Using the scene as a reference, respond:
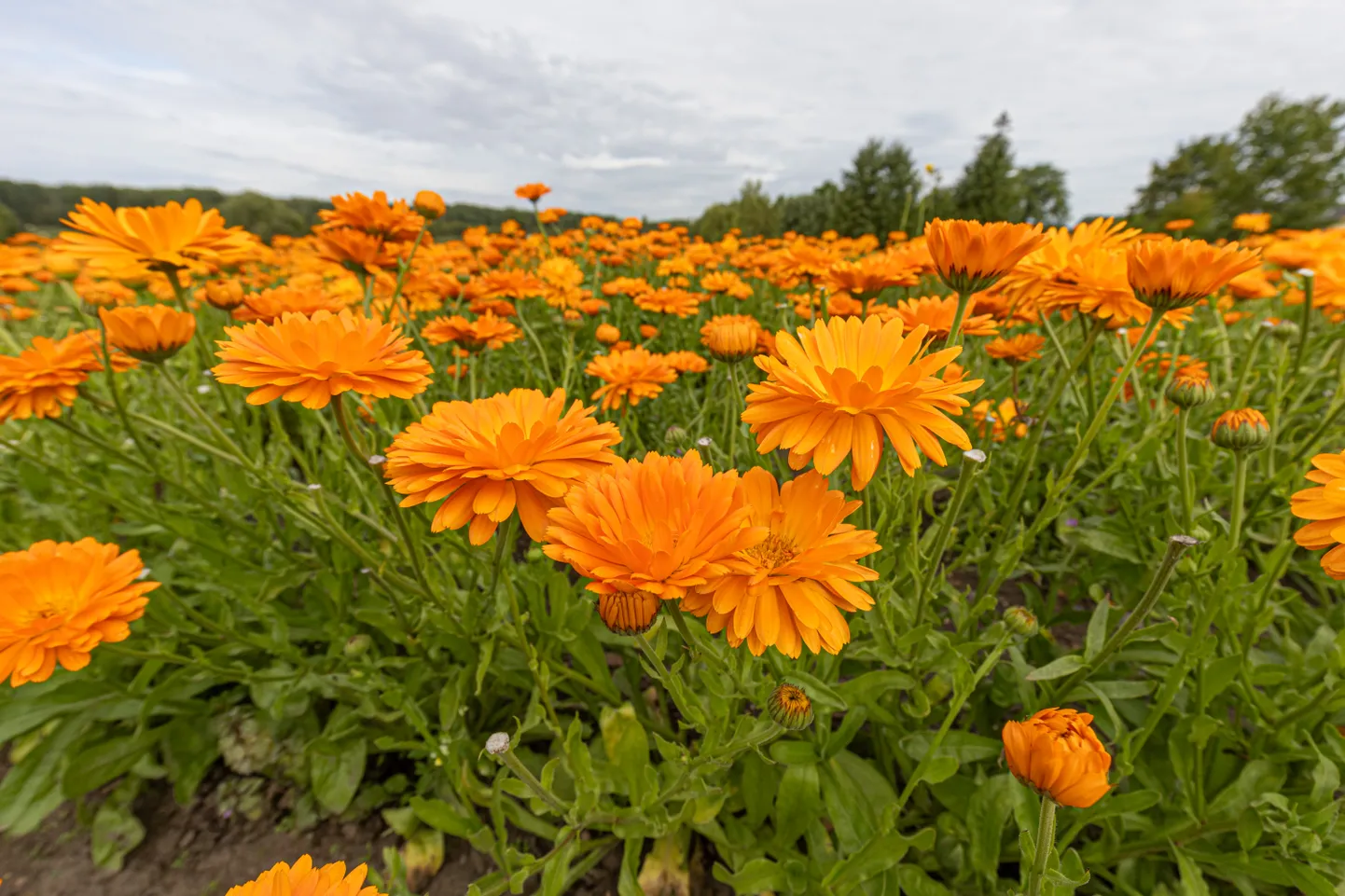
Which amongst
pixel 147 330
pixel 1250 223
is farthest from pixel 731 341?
pixel 1250 223

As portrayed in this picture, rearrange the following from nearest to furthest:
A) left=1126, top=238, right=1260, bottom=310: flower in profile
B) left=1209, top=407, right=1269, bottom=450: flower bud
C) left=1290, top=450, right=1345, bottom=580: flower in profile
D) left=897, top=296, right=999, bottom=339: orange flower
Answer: left=1290, top=450, right=1345, bottom=580: flower in profile, left=1126, top=238, right=1260, bottom=310: flower in profile, left=1209, top=407, right=1269, bottom=450: flower bud, left=897, top=296, right=999, bottom=339: orange flower

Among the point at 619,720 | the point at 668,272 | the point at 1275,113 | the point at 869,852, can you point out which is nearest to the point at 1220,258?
the point at 869,852

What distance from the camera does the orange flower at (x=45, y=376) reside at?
4.71ft

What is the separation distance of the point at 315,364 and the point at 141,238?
1051 millimetres

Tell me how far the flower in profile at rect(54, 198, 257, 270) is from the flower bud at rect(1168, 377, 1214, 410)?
2.52 m

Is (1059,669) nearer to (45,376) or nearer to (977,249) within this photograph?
(977,249)

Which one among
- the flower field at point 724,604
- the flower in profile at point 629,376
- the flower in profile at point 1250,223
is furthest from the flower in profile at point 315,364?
the flower in profile at point 1250,223

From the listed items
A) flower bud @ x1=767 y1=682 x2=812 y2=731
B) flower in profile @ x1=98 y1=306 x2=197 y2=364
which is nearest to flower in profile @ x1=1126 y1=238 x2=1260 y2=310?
flower bud @ x1=767 y1=682 x2=812 y2=731

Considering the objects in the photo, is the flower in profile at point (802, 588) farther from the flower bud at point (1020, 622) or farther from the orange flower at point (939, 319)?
the orange flower at point (939, 319)

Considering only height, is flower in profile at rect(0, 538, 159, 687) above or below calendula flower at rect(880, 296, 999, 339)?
below

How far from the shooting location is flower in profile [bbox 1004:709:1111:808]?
0.80 metres

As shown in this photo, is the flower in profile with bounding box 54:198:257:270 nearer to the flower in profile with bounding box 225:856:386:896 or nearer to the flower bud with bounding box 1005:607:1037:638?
the flower in profile with bounding box 225:856:386:896

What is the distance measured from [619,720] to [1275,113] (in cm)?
3633

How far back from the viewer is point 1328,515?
2.93 ft
